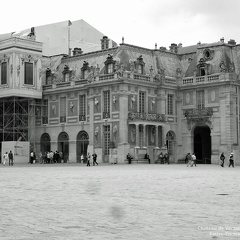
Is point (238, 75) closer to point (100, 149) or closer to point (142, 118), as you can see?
point (142, 118)

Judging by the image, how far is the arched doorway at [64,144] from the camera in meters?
66.6

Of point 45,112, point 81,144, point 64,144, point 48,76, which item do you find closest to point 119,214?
point 81,144

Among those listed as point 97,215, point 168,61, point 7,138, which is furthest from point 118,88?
point 97,215

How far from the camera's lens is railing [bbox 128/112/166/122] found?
195 ft

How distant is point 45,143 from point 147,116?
47.4ft

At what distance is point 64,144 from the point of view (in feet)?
220

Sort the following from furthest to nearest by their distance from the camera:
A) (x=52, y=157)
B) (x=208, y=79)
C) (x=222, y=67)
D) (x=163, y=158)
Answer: (x=52, y=157), (x=208, y=79), (x=222, y=67), (x=163, y=158)

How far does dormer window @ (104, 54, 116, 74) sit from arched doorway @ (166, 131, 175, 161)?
919 cm

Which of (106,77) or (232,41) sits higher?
(232,41)

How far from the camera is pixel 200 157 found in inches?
2509

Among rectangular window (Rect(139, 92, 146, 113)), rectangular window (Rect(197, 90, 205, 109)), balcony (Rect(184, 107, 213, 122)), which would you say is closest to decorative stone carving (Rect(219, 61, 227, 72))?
rectangular window (Rect(197, 90, 205, 109))

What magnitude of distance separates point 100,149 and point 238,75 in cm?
1596

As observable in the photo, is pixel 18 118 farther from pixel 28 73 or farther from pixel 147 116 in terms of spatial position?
pixel 147 116

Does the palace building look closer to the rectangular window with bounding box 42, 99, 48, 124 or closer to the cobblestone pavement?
the rectangular window with bounding box 42, 99, 48, 124
